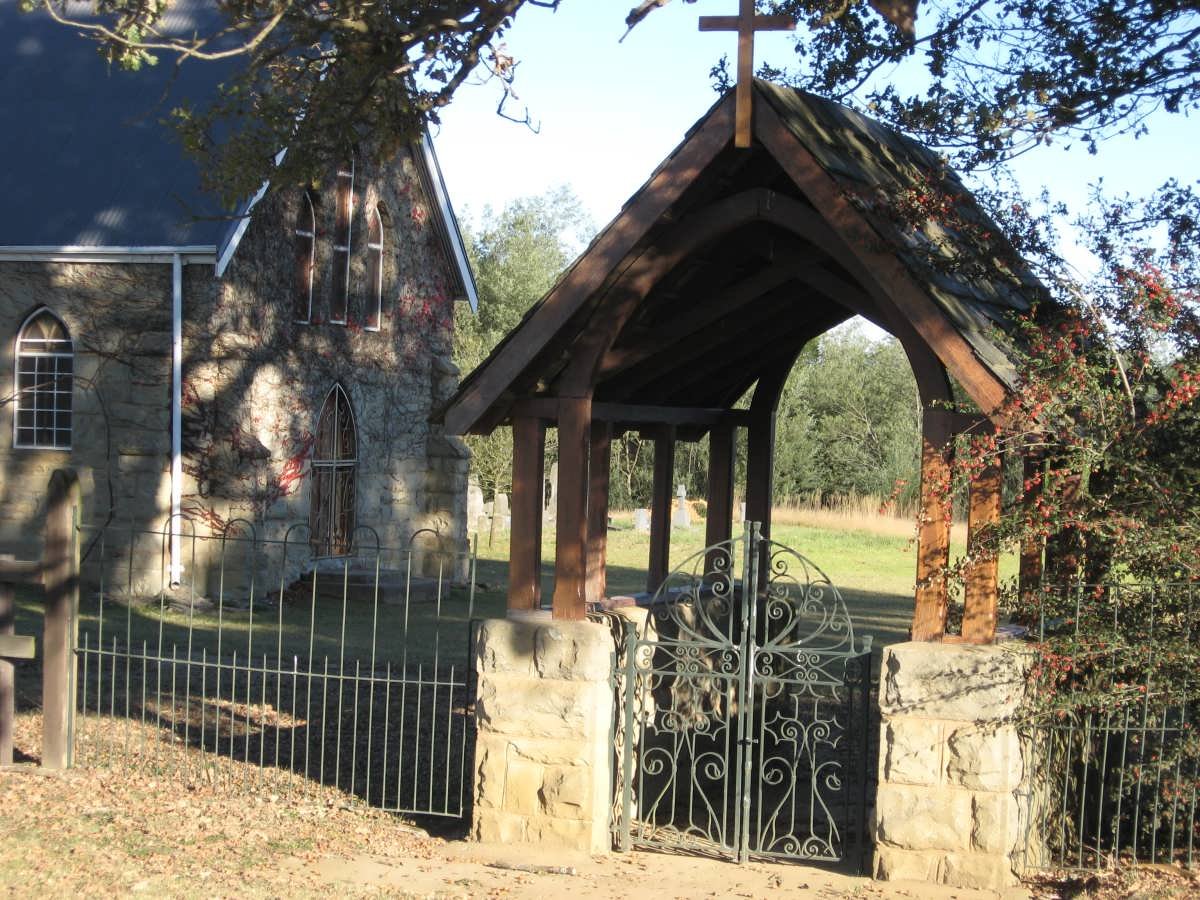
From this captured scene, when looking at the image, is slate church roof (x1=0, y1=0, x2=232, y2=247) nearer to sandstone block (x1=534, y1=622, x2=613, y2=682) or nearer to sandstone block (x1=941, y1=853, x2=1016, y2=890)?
sandstone block (x1=534, y1=622, x2=613, y2=682)

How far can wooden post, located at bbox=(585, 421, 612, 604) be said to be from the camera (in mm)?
8789

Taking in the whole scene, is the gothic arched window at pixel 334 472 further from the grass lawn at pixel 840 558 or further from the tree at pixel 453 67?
the tree at pixel 453 67

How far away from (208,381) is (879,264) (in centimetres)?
1307

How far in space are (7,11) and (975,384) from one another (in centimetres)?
1991

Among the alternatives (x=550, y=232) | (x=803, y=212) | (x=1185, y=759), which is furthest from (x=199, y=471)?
(x=550, y=232)

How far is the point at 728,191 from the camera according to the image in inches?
302

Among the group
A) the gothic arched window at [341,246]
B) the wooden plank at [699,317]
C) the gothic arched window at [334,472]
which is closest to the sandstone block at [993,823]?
the wooden plank at [699,317]

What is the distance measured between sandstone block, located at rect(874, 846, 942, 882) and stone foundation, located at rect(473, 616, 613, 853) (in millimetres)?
1523

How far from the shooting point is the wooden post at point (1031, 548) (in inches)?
255

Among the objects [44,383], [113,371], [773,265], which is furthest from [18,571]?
[44,383]

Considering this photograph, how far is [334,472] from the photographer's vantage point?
20.5 meters

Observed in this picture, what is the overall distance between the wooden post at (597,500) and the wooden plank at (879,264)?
101 inches

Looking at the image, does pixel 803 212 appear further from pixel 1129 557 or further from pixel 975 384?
pixel 1129 557

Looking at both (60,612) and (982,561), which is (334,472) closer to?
(60,612)
